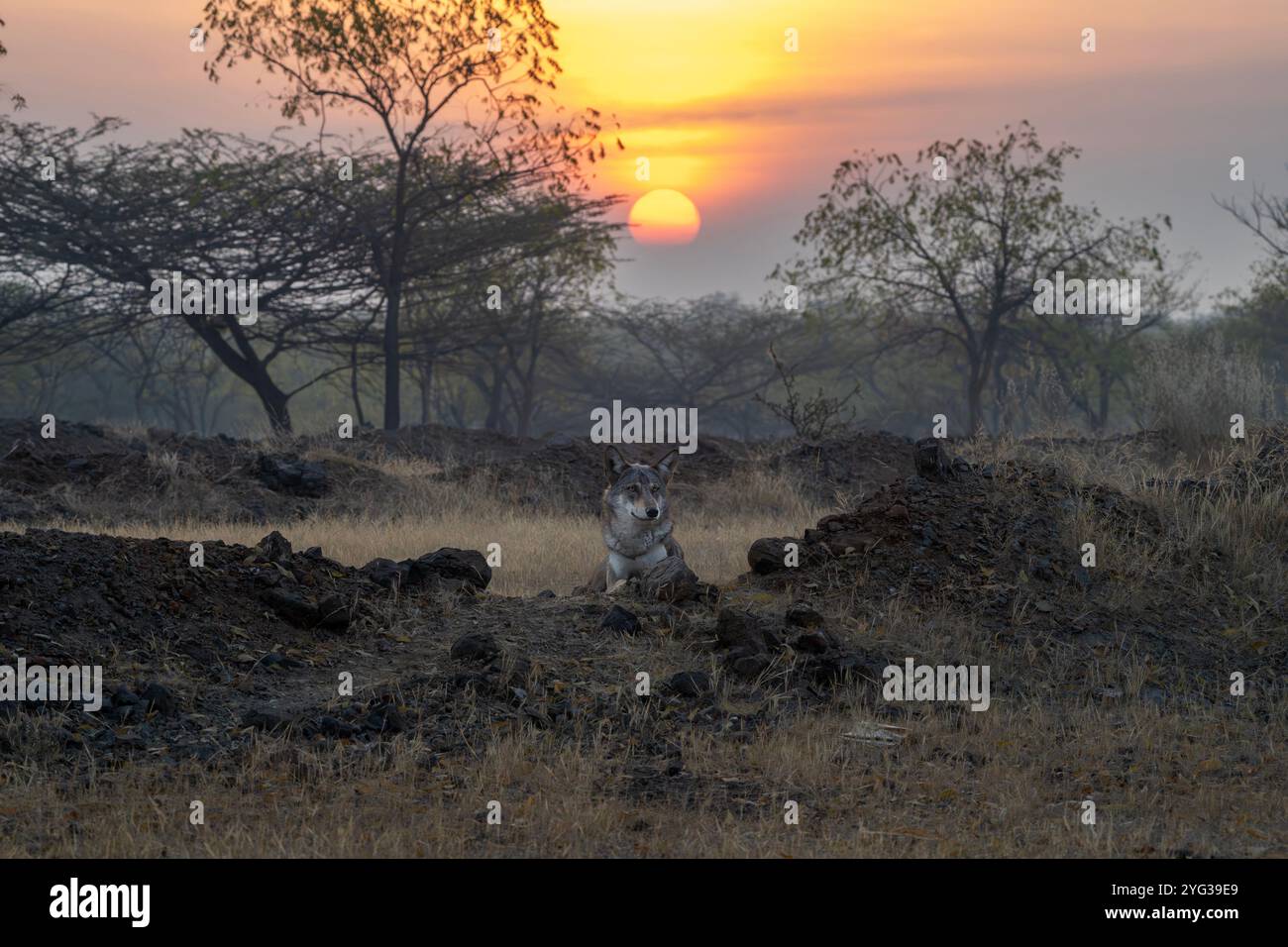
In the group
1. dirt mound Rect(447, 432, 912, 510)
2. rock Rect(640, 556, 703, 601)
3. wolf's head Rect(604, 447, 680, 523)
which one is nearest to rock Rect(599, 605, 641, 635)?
rock Rect(640, 556, 703, 601)

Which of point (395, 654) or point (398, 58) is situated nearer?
point (395, 654)

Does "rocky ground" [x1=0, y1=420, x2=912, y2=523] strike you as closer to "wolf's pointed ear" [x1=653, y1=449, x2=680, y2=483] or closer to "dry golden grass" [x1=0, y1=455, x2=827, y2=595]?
"dry golden grass" [x1=0, y1=455, x2=827, y2=595]

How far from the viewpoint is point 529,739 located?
23.4 feet

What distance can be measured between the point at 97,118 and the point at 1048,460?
80.8 ft

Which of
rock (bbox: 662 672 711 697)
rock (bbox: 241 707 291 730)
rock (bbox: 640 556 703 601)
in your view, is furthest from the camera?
rock (bbox: 640 556 703 601)

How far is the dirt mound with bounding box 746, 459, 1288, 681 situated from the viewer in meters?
9.40

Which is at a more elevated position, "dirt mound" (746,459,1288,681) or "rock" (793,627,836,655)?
"dirt mound" (746,459,1288,681)

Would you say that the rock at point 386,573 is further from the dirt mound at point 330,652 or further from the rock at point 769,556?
the rock at point 769,556

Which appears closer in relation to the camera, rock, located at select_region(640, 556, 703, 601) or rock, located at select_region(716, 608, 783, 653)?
rock, located at select_region(716, 608, 783, 653)

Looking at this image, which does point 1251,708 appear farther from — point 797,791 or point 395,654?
point 395,654

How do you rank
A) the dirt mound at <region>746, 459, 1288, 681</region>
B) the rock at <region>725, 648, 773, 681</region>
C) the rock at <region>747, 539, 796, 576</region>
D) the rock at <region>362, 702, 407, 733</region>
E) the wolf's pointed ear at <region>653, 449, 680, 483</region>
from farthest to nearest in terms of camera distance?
the wolf's pointed ear at <region>653, 449, 680, 483</region>
the rock at <region>747, 539, 796, 576</region>
the dirt mound at <region>746, 459, 1288, 681</region>
the rock at <region>725, 648, 773, 681</region>
the rock at <region>362, 702, 407, 733</region>

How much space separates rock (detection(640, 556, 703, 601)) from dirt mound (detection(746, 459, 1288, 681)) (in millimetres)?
643
